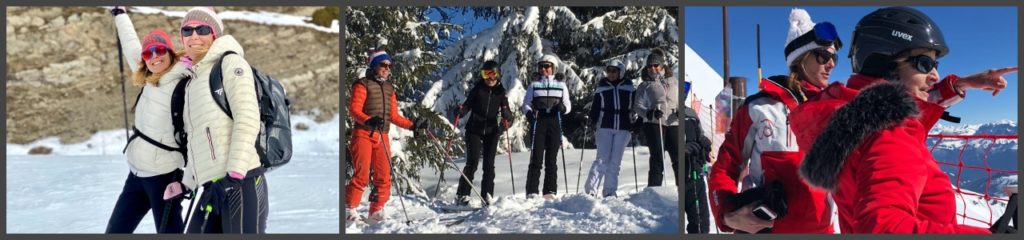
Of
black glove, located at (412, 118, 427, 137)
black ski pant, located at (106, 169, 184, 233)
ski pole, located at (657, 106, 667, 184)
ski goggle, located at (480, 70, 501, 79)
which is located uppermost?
ski goggle, located at (480, 70, 501, 79)

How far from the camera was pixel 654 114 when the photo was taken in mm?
4098

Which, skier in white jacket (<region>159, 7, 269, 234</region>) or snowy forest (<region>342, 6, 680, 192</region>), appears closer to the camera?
skier in white jacket (<region>159, 7, 269, 234</region>)

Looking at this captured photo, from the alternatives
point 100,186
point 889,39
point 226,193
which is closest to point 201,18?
point 226,193

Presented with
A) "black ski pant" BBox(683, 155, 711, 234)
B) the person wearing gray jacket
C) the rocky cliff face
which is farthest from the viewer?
the rocky cliff face

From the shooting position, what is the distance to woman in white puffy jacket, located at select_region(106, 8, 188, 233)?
108 inches

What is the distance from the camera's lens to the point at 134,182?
2.85 meters

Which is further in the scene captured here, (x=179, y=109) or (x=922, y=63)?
(x=179, y=109)

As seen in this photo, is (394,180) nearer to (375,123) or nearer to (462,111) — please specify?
(375,123)

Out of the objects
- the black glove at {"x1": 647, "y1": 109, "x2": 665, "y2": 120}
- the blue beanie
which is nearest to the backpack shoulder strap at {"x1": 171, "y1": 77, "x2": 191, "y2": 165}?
the blue beanie

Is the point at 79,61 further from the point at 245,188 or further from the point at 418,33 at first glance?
the point at 245,188

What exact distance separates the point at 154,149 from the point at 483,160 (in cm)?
204

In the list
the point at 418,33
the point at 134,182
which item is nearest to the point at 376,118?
the point at 418,33

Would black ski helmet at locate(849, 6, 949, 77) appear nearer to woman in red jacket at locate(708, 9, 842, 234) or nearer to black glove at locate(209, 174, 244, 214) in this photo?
woman in red jacket at locate(708, 9, 842, 234)

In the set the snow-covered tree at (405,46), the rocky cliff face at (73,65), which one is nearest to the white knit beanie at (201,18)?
the snow-covered tree at (405,46)
